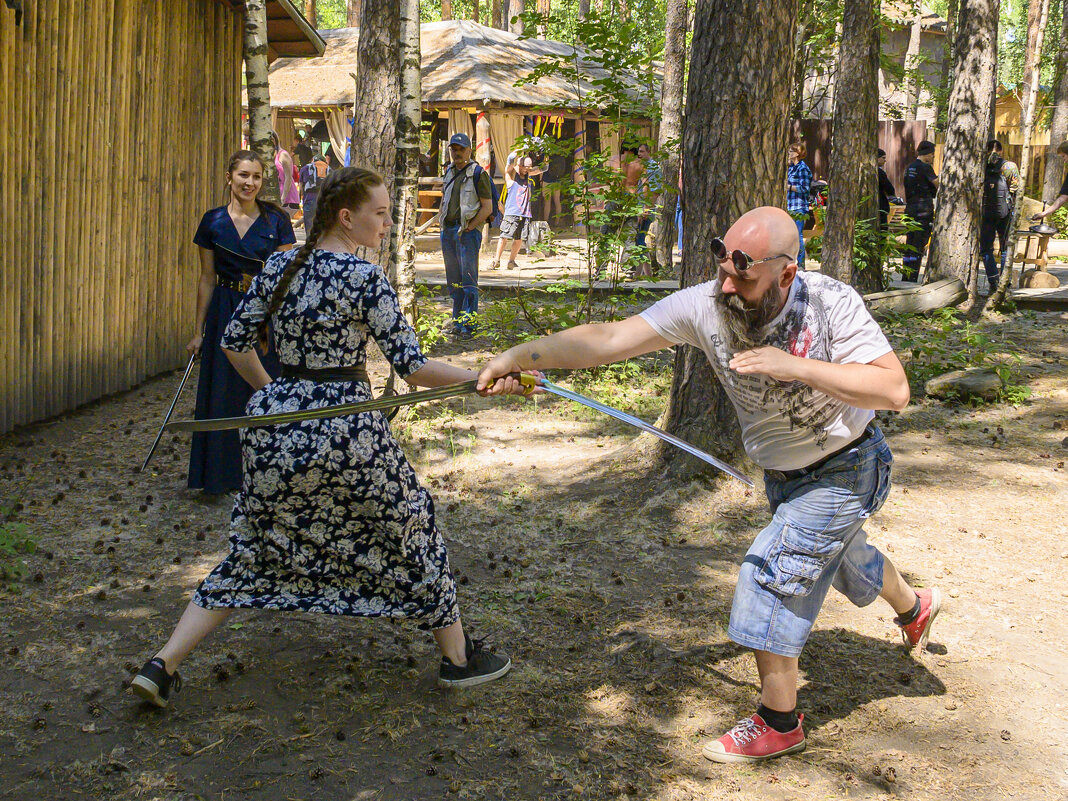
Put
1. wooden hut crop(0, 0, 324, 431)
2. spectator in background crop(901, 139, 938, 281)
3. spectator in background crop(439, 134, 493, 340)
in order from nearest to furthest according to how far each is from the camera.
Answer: wooden hut crop(0, 0, 324, 431) < spectator in background crop(439, 134, 493, 340) < spectator in background crop(901, 139, 938, 281)

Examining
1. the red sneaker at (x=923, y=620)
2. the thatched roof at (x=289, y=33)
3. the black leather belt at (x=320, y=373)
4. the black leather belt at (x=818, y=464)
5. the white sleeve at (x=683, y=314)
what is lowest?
the red sneaker at (x=923, y=620)

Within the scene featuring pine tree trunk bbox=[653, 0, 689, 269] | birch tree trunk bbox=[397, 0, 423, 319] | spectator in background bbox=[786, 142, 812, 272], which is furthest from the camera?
pine tree trunk bbox=[653, 0, 689, 269]

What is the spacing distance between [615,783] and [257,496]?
1614mm

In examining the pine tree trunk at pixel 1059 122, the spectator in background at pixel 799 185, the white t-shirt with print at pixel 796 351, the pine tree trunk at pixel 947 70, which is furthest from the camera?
the pine tree trunk at pixel 947 70

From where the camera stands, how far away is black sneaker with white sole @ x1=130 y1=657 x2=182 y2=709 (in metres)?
3.73

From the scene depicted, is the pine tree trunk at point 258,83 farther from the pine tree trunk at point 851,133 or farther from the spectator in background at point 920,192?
the spectator in background at point 920,192

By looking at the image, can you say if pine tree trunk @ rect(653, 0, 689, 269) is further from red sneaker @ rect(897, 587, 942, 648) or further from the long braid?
the long braid

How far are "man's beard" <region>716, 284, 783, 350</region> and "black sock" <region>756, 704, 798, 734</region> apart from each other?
1.30 m

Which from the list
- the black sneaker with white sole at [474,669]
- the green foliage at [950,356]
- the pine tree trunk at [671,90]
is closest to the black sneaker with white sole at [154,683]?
the black sneaker with white sole at [474,669]

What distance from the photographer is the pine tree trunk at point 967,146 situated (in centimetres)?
1240

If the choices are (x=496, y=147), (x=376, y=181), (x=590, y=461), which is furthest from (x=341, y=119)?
(x=376, y=181)

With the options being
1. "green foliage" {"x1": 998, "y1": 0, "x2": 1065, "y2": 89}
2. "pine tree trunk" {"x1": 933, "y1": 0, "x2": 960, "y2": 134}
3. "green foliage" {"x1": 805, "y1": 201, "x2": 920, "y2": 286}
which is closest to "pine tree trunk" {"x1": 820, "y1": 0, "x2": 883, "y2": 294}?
"green foliage" {"x1": 805, "y1": 201, "x2": 920, "y2": 286}

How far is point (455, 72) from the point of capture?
22.3 meters

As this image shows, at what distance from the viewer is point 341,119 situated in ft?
82.6
